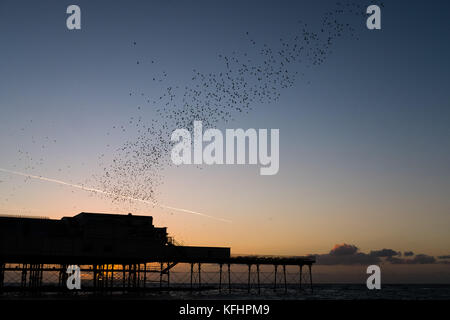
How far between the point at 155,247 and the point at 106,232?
697 cm

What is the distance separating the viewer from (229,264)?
80125 mm

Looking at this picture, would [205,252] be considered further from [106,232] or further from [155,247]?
[106,232]

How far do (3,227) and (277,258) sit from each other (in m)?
43.6
